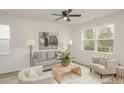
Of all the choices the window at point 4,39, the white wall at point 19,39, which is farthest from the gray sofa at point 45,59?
the window at point 4,39

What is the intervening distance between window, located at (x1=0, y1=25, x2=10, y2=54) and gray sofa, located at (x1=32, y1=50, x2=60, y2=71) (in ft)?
3.77

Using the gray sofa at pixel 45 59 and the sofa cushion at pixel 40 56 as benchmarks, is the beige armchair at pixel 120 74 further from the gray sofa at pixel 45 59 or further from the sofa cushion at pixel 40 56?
the sofa cushion at pixel 40 56

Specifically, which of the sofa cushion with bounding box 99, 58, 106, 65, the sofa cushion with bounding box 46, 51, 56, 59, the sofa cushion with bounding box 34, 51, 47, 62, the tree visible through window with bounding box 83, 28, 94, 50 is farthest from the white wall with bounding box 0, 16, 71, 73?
the sofa cushion with bounding box 99, 58, 106, 65

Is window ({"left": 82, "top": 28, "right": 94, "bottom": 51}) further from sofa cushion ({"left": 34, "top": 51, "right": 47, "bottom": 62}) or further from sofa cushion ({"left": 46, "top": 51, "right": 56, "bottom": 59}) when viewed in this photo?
sofa cushion ({"left": 34, "top": 51, "right": 47, "bottom": 62})

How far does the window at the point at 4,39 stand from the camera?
12.4 ft

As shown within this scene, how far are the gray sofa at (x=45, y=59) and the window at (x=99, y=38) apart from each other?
1.82 meters
